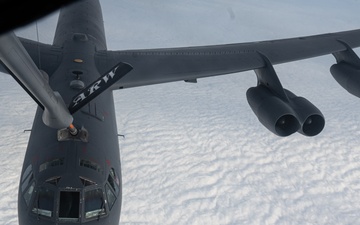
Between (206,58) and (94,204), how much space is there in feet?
34.4

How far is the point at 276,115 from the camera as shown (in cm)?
1505

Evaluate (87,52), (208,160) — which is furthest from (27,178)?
(208,160)

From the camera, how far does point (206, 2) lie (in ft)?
204

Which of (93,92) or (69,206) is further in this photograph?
(69,206)

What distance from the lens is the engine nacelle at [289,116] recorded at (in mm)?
15117

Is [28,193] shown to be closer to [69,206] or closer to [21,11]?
[69,206]

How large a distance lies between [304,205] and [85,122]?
17.0 m

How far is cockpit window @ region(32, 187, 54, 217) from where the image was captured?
10.1 metres

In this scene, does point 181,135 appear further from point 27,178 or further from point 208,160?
point 27,178

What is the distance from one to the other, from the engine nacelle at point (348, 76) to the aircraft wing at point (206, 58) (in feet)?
3.27

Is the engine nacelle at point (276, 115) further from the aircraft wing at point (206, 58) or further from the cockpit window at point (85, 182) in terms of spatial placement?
the cockpit window at point (85, 182)

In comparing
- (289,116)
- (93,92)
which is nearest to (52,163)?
(93,92)

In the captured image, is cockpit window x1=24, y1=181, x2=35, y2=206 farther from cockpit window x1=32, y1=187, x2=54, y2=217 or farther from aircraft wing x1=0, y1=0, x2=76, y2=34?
aircraft wing x1=0, y1=0, x2=76, y2=34

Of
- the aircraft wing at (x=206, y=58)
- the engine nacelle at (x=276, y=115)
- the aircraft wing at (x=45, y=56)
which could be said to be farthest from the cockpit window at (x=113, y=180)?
the engine nacelle at (x=276, y=115)
